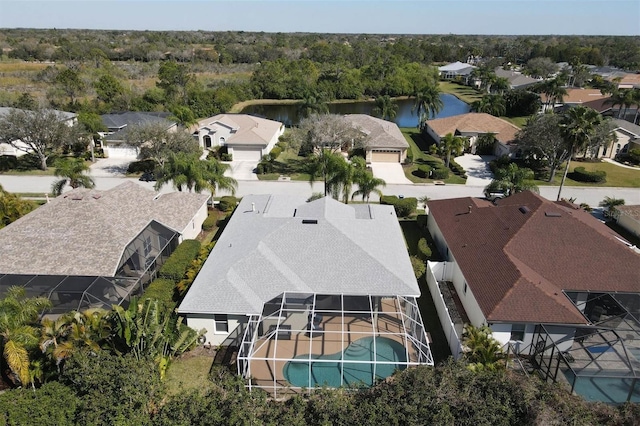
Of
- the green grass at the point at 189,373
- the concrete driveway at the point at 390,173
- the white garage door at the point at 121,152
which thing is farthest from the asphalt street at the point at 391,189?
the green grass at the point at 189,373

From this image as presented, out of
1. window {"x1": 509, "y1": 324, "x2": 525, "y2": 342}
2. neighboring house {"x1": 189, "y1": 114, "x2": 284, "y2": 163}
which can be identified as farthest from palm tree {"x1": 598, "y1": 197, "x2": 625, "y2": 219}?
neighboring house {"x1": 189, "y1": 114, "x2": 284, "y2": 163}

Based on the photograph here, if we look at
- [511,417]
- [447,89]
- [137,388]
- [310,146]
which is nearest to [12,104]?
[310,146]

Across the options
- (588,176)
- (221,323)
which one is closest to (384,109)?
(588,176)

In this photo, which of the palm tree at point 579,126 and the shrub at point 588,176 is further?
the shrub at point 588,176

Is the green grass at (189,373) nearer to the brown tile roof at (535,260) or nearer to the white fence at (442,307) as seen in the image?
the white fence at (442,307)

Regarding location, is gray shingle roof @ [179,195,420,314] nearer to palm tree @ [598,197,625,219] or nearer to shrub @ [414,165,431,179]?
shrub @ [414,165,431,179]

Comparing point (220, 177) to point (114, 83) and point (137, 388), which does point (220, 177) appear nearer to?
point (137, 388)

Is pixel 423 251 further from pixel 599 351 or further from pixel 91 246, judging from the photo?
pixel 91 246
